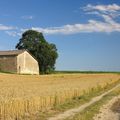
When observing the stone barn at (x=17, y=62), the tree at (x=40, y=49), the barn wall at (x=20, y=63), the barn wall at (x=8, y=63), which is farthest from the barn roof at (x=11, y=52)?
the tree at (x=40, y=49)

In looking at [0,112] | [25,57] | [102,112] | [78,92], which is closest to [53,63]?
[25,57]

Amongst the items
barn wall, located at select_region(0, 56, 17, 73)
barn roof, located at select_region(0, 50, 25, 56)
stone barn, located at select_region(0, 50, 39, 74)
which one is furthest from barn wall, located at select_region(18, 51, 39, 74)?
barn wall, located at select_region(0, 56, 17, 73)

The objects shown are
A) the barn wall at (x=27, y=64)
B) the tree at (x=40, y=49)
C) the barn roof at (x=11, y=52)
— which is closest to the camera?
the barn wall at (x=27, y=64)

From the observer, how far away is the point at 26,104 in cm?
2514

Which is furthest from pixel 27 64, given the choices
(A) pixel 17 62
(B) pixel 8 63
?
(B) pixel 8 63

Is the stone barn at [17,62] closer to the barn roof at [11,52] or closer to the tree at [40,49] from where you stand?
the barn roof at [11,52]

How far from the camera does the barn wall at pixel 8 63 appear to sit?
105994mm

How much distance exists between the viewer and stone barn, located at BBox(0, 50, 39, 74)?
105938 mm

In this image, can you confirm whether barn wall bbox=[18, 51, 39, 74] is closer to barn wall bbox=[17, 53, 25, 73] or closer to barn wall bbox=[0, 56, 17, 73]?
barn wall bbox=[17, 53, 25, 73]

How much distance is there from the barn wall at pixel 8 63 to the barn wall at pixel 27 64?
4.04 feet

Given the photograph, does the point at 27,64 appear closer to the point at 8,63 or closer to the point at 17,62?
the point at 17,62

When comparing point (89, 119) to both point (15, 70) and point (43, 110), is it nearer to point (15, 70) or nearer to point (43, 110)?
point (43, 110)

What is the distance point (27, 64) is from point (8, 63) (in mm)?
5187

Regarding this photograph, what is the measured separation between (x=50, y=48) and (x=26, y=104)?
92102 millimetres
